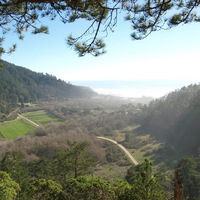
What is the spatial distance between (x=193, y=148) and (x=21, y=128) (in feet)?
99.9

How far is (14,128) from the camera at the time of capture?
35.7 meters

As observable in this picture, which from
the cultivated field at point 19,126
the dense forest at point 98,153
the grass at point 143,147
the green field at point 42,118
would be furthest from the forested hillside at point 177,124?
the cultivated field at point 19,126

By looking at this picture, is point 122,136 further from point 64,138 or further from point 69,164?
point 69,164

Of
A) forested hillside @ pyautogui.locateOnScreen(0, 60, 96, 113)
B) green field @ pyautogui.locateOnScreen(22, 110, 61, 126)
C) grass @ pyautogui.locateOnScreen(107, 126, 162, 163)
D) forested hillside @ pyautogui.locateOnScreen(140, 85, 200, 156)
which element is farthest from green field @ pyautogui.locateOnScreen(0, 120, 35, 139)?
forested hillside @ pyautogui.locateOnScreen(140, 85, 200, 156)

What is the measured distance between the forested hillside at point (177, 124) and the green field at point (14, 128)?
2347cm

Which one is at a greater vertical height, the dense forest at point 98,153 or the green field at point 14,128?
the dense forest at point 98,153

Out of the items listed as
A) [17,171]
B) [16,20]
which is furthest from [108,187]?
[17,171]

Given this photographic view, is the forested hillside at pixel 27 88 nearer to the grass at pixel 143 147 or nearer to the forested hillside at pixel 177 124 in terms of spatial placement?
the grass at pixel 143 147

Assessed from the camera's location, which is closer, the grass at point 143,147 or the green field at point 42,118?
the grass at point 143,147

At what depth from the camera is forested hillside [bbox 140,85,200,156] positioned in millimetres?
26188

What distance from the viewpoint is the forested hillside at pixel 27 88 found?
183ft

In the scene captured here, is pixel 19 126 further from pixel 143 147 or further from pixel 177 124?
pixel 177 124

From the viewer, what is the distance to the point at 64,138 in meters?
26.0

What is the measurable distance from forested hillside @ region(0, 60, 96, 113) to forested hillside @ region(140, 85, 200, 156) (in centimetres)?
3591
